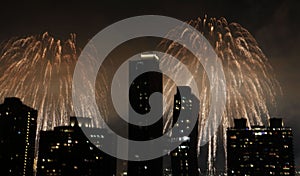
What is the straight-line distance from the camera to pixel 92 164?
188 metres

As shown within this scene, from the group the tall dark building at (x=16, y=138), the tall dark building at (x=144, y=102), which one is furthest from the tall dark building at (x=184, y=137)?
the tall dark building at (x=16, y=138)

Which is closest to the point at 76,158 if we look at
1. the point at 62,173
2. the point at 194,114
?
the point at 62,173

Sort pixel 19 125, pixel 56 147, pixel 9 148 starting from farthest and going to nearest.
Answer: pixel 56 147 < pixel 19 125 < pixel 9 148

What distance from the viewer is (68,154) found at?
600ft

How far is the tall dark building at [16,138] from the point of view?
518 feet

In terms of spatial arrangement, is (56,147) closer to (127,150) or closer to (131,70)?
(127,150)

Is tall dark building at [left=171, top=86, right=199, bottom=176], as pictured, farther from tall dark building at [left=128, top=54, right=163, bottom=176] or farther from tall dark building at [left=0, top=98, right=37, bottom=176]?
tall dark building at [left=0, top=98, right=37, bottom=176]

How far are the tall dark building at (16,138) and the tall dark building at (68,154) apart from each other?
7.35 metres

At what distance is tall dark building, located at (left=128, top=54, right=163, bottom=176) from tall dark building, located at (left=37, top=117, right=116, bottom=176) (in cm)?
2714

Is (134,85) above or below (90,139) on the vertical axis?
above

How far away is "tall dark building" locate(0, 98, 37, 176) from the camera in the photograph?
15788cm

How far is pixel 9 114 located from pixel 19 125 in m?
5.97

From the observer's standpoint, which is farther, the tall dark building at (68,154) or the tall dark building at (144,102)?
the tall dark building at (68,154)

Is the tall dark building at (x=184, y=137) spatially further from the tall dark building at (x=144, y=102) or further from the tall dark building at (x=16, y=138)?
the tall dark building at (x=16, y=138)
